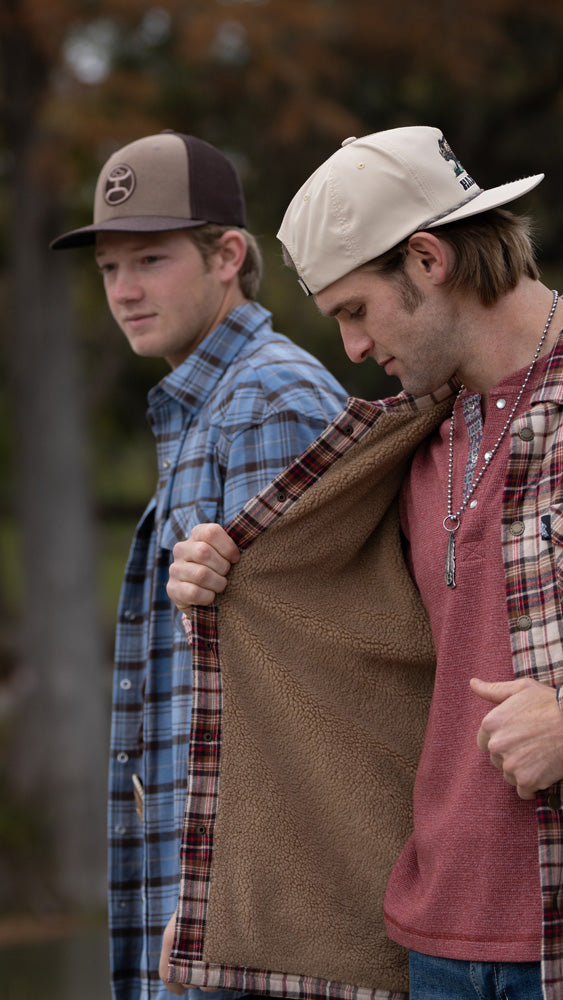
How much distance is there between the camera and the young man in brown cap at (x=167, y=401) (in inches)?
101

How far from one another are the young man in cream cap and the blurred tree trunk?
6.45m

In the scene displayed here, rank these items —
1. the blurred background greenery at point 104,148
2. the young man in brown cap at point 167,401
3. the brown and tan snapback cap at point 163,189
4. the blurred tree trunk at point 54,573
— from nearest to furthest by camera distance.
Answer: the young man in brown cap at point 167,401 → the brown and tan snapback cap at point 163,189 → the blurred background greenery at point 104,148 → the blurred tree trunk at point 54,573

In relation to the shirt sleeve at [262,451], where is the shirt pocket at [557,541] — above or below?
below

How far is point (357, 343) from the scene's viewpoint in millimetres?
2070

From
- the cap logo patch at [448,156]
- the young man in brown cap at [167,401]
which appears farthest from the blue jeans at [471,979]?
the cap logo patch at [448,156]

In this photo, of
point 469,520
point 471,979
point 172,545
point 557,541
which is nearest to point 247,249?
point 172,545

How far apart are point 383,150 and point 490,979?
1.29m

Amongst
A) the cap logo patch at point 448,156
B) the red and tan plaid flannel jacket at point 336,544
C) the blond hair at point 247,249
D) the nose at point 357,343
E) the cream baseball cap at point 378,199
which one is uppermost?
the blond hair at point 247,249

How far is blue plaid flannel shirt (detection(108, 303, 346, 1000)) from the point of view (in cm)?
248

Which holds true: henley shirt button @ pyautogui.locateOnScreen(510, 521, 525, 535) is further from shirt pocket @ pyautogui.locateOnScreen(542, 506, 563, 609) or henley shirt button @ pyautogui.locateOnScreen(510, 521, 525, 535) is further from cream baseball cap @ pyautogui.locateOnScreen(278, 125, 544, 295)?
cream baseball cap @ pyautogui.locateOnScreen(278, 125, 544, 295)

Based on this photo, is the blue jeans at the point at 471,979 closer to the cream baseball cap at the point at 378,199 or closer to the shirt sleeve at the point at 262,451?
the shirt sleeve at the point at 262,451

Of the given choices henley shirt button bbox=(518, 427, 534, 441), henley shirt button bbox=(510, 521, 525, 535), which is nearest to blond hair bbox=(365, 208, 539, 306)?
henley shirt button bbox=(518, 427, 534, 441)

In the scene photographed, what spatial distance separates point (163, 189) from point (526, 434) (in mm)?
1193

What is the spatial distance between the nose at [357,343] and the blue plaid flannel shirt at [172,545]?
410mm
